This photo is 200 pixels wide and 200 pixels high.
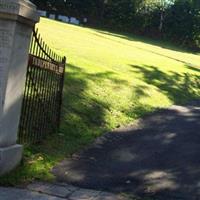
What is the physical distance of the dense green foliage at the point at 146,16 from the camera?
5119 centimetres

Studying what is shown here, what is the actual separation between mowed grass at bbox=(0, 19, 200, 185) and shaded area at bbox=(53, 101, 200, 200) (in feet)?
1.00

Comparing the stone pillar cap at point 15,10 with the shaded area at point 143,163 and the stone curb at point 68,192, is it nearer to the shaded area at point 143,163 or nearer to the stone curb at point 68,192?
the stone curb at point 68,192

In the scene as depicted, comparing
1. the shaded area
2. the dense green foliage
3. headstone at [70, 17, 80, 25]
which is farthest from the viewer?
the dense green foliage

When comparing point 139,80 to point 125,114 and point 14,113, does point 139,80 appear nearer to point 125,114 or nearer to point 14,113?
point 125,114

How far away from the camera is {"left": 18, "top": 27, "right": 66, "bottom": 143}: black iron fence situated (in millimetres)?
8578

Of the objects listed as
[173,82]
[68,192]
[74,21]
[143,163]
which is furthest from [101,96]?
[74,21]

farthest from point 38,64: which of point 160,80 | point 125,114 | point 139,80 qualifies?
point 160,80

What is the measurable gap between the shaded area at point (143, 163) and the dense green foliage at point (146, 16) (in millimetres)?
39665

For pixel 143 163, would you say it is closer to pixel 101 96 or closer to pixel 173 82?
pixel 101 96

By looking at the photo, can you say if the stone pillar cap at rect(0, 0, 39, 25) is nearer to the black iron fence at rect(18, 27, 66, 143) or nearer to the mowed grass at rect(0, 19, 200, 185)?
the black iron fence at rect(18, 27, 66, 143)

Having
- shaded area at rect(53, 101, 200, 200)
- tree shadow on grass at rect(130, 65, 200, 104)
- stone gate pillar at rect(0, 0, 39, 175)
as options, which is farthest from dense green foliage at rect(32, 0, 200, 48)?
stone gate pillar at rect(0, 0, 39, 175)

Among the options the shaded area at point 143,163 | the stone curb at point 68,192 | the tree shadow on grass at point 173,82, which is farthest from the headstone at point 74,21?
the stone curb at point 68,192

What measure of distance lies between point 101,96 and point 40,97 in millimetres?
4316

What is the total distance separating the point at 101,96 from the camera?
13445 millimetres
